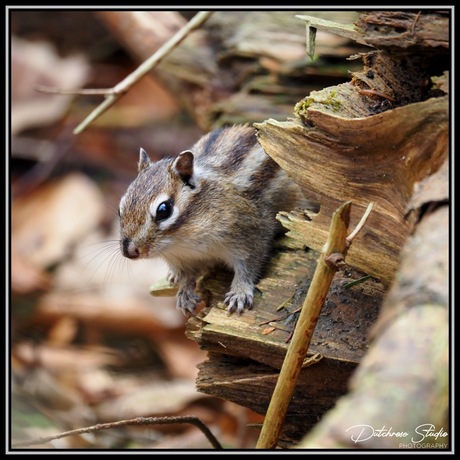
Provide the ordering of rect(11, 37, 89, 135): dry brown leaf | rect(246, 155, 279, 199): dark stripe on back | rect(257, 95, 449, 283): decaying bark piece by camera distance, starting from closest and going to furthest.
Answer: rect(257, 95, 449, 283): decaying bark piece < rect(246, 155, 279, 199): dark stripe on back < rect(11, 37, 89, 135): dry brown leaf

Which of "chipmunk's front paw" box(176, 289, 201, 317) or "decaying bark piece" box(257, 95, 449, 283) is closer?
"decaying bark piece" box(257, 95, 449, 283)

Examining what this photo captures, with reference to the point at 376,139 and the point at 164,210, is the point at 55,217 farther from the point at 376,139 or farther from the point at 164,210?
the point at 376,139

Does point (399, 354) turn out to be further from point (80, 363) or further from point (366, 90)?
point (80, 363)

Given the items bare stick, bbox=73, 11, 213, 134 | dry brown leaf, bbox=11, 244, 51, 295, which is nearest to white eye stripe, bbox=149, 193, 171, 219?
bare stick, bbox=73, 11, 213, 134

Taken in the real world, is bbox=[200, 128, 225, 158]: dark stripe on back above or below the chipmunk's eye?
above

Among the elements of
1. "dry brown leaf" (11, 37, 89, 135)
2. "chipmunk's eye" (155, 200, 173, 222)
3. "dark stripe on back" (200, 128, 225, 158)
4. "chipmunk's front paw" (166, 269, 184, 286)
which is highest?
"dry brown leaf" (11, 37, 89, 135)

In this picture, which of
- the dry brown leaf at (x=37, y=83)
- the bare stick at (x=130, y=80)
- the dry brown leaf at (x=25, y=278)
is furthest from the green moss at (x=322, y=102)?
the dry brown leaf at (x=37, y=83)

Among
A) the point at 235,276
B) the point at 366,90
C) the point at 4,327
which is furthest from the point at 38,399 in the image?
the point at 366,90

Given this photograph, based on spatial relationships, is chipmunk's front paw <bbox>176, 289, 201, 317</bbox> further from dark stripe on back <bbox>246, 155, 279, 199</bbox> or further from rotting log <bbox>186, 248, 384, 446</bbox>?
dark stripe on back <bbox>246, 155, 279, 199</bbox>
